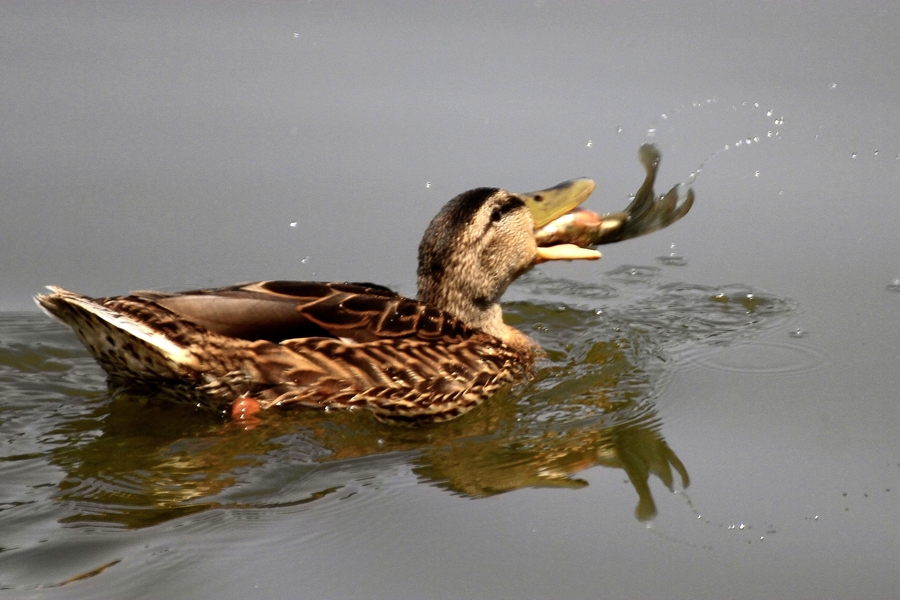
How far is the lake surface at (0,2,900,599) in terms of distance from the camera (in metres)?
5.24

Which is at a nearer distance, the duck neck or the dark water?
the dark water

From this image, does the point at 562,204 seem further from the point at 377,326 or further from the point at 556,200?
the point at 377,326

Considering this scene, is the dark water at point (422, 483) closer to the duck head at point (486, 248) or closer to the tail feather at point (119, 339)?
the tail feather at point (119, 339)

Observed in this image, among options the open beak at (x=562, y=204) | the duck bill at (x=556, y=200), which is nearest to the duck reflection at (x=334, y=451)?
the open beak at (x=562, y=204)

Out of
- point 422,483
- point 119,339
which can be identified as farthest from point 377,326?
point 119,339

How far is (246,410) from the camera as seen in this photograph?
6.72 metres

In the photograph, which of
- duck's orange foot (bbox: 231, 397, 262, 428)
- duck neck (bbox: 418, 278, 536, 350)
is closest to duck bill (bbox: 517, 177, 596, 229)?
duck neck (bbox: 418, 278, 536, 350)

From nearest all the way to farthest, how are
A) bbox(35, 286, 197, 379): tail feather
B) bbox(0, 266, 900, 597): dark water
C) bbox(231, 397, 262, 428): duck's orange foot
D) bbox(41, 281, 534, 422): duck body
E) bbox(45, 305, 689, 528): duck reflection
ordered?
1. bbox(0, 266, 900, 597): dark water
2. bbox(45, 305, 689, 528): duck reflection
3. bbox(35, 286, 197, 379): tail feather
4. bbox(41, 281, 534, 422): duck body
5. bbox(231, 397, 262, 428): duck's orange foot

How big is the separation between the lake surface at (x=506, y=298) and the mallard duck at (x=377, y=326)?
0.20m

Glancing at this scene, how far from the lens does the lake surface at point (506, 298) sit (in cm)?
524

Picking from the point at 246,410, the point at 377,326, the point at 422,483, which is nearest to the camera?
the point at 422,483

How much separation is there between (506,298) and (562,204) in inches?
54.8

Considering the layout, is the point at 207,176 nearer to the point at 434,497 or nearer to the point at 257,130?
the point at 257,130

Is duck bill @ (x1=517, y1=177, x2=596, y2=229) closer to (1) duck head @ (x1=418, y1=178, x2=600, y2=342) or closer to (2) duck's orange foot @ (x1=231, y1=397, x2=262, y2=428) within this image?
(1) duck head @ (x1=418, y1=178, x2=600, y2=342)
